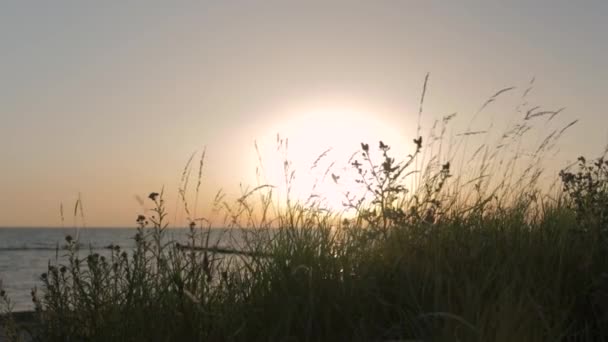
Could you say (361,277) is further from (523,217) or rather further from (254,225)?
(523,217)

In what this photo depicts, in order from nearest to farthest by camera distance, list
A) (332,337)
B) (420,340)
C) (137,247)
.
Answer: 1. (420,340)
2. (332,337)
3. (137,247)

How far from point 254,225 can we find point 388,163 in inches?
46.8

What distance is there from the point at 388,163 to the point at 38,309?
94.3 inches

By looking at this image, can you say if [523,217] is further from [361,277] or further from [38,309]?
[38,309]

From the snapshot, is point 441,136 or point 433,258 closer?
point 433,258

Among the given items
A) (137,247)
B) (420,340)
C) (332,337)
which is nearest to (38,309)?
(137,247)

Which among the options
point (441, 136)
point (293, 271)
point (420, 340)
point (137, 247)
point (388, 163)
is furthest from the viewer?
point (441, 136)

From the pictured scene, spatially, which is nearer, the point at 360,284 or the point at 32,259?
the point at 360,284

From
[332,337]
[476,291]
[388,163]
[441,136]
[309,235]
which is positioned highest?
[441,136]

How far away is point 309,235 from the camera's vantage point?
4195mm

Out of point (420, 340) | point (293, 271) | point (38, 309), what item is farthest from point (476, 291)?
point (38, 309)

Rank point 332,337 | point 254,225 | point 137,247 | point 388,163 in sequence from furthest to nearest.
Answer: point 254,225
point 388,163
point 137,247
point 332,337

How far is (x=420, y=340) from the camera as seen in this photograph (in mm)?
2807

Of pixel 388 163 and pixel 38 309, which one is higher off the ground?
pixel 388 163
